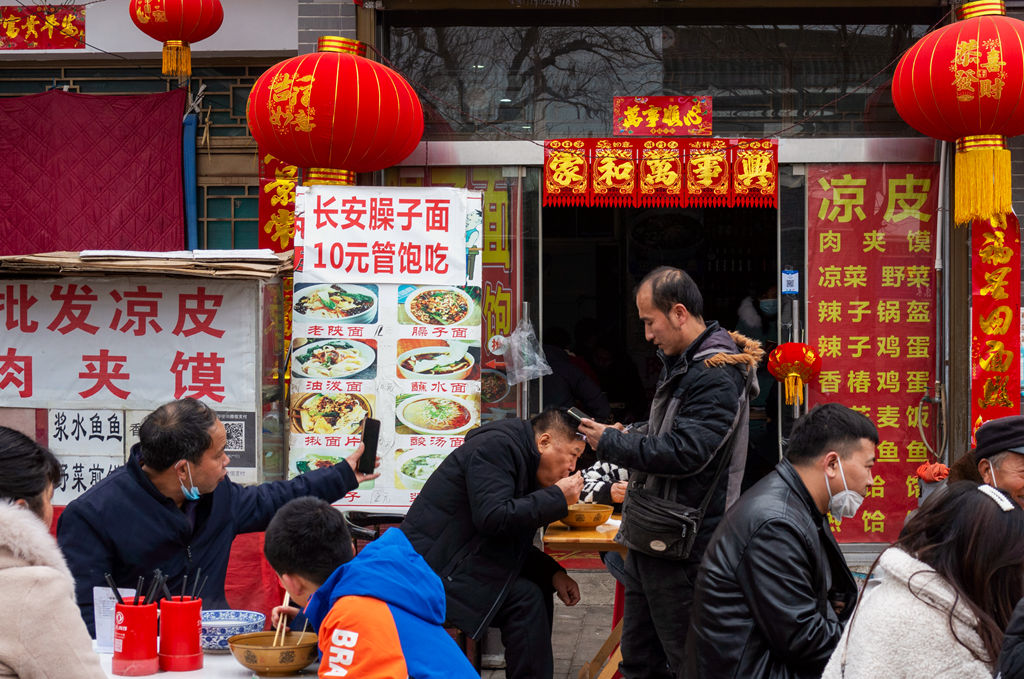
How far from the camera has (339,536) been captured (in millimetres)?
3277

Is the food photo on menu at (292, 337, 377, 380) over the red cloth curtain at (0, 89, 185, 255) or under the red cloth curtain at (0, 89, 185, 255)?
under

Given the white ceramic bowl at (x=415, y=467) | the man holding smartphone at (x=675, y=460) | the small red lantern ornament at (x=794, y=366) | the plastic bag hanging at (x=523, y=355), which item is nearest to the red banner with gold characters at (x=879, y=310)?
the small red lantern ornament at (x=794, y=366)

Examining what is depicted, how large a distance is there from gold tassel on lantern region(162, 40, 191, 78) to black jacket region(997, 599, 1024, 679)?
21.0 feet

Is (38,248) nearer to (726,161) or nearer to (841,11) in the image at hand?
(726,161)

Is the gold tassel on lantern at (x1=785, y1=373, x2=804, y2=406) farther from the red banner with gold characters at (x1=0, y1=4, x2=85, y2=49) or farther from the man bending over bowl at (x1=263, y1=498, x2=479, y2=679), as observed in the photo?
the red banner with gold characters at (x1=0, y1=4, x2=85, y2=49)

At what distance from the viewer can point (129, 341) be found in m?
5.48

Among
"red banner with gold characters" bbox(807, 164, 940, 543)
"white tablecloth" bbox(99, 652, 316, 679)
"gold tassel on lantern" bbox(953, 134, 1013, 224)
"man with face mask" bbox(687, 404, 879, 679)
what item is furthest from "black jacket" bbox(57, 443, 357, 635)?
"gold tassel on lantern" bbox(953, 134, 1013, 224)

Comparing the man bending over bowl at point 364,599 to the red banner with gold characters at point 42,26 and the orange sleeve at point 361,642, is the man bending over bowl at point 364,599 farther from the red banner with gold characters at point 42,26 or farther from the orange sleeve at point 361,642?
the red banner with gold characters at point 42,26

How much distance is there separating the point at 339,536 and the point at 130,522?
1.07 metres

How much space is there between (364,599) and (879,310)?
18.3ft

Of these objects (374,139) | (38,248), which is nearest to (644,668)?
(374,139)

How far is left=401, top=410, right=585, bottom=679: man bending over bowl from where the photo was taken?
14.8 ft

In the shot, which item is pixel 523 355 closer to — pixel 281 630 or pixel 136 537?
pixel 136 537

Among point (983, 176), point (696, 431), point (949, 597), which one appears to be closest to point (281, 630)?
point (696, 431)
